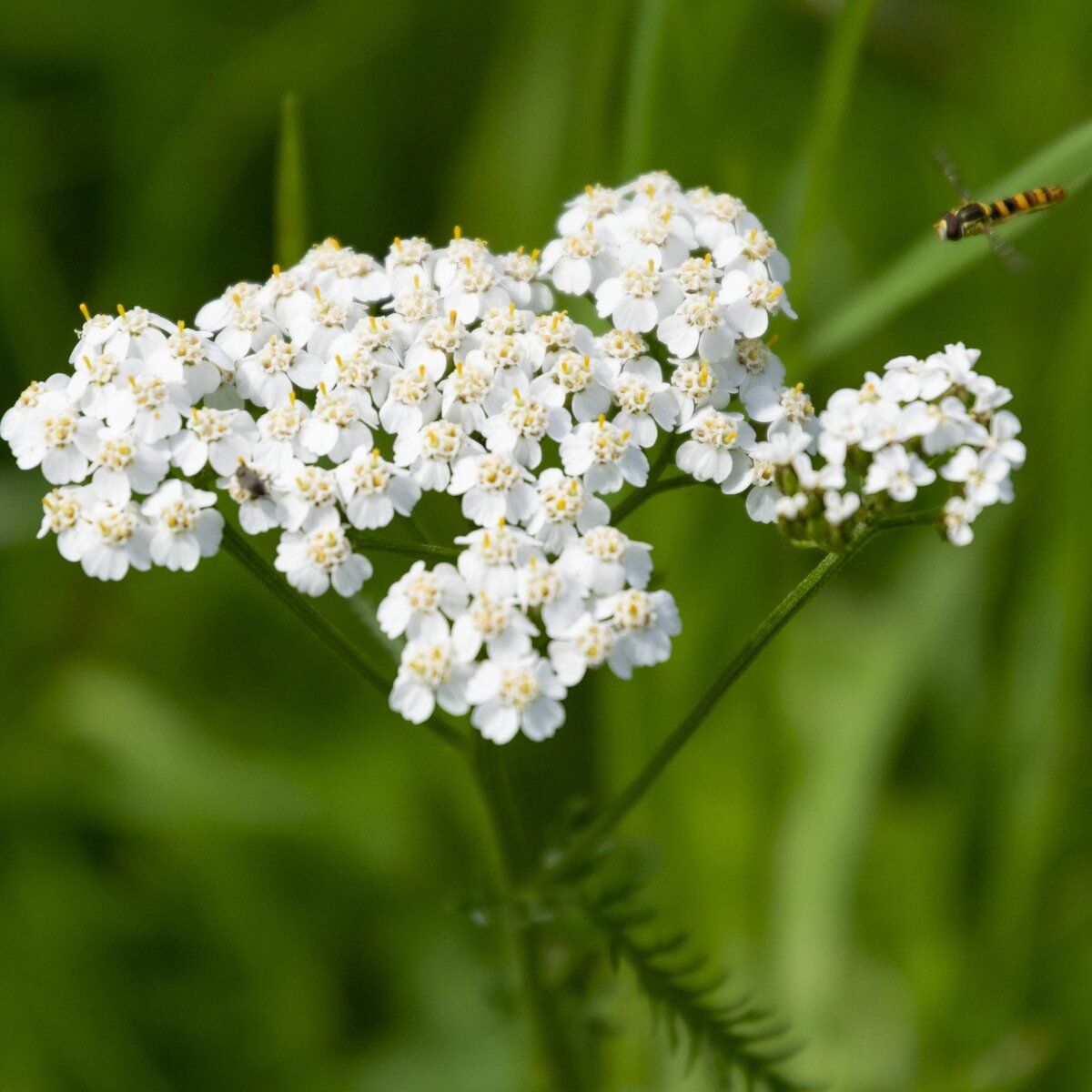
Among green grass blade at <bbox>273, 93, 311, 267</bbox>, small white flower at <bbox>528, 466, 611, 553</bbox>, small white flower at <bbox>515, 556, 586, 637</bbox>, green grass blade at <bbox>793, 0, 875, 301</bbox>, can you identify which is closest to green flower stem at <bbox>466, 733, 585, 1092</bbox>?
small white flower at <bbox>515, 556, 586, 637</bbox>

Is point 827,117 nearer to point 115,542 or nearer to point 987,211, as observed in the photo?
point 987,211

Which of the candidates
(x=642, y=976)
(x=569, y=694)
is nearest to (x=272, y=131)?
(x=569, y=694)

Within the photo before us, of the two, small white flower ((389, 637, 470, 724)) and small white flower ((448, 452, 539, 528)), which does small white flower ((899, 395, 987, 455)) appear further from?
small white flower ((389, 637, 470, 724))

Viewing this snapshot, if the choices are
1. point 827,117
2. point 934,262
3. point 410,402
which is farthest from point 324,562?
point 827,117

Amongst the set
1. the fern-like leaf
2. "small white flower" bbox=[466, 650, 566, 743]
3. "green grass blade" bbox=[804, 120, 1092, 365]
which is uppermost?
"green grass blade" bbox=[804, 120, 1092, 365]

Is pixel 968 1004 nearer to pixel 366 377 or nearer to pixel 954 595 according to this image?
pixel 954 595

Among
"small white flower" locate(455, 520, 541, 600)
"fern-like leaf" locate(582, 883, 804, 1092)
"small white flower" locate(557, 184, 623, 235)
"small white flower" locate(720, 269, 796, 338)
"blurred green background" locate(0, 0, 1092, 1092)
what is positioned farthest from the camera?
"blurred green background" locate(0, 0, 1092, 1092)

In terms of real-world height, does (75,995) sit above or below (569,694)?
below

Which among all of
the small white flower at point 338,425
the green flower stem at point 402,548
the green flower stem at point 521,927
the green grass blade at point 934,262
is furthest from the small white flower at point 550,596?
the green grass blade at point 934,262
